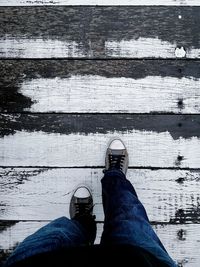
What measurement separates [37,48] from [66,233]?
756 millimetres

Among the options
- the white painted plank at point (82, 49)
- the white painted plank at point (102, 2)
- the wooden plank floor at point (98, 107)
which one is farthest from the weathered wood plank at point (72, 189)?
the white painted plank at point (102, 2)

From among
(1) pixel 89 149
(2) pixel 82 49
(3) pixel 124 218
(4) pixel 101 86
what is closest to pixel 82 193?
(1) pixel 89 149

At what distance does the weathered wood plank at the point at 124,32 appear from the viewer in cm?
161

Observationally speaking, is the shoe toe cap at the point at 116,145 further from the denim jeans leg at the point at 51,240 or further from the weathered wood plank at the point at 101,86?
the denim jeans leg at the point at 51,240

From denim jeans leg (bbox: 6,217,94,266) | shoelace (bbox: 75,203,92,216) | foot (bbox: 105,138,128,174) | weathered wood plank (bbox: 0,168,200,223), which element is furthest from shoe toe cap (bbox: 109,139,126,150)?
denim jeans leg (bbox: 6,217,94,266)

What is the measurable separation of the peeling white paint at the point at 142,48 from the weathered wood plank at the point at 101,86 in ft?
0.09

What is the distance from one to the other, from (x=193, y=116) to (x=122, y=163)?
33 cm

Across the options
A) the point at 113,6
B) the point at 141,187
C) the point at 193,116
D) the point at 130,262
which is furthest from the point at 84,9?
the point at 130,262

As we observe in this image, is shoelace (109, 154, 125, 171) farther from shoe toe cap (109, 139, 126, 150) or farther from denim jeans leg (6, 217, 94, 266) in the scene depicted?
denim jeans leg (6, 217, 94, 266)

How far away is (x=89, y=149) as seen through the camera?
163 cm

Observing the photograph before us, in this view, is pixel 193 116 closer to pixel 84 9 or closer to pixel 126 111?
pixel 126 111

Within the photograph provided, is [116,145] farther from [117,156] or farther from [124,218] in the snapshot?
[124,218]

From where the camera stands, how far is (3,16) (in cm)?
163

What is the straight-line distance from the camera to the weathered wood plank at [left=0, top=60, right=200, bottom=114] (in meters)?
1.61
